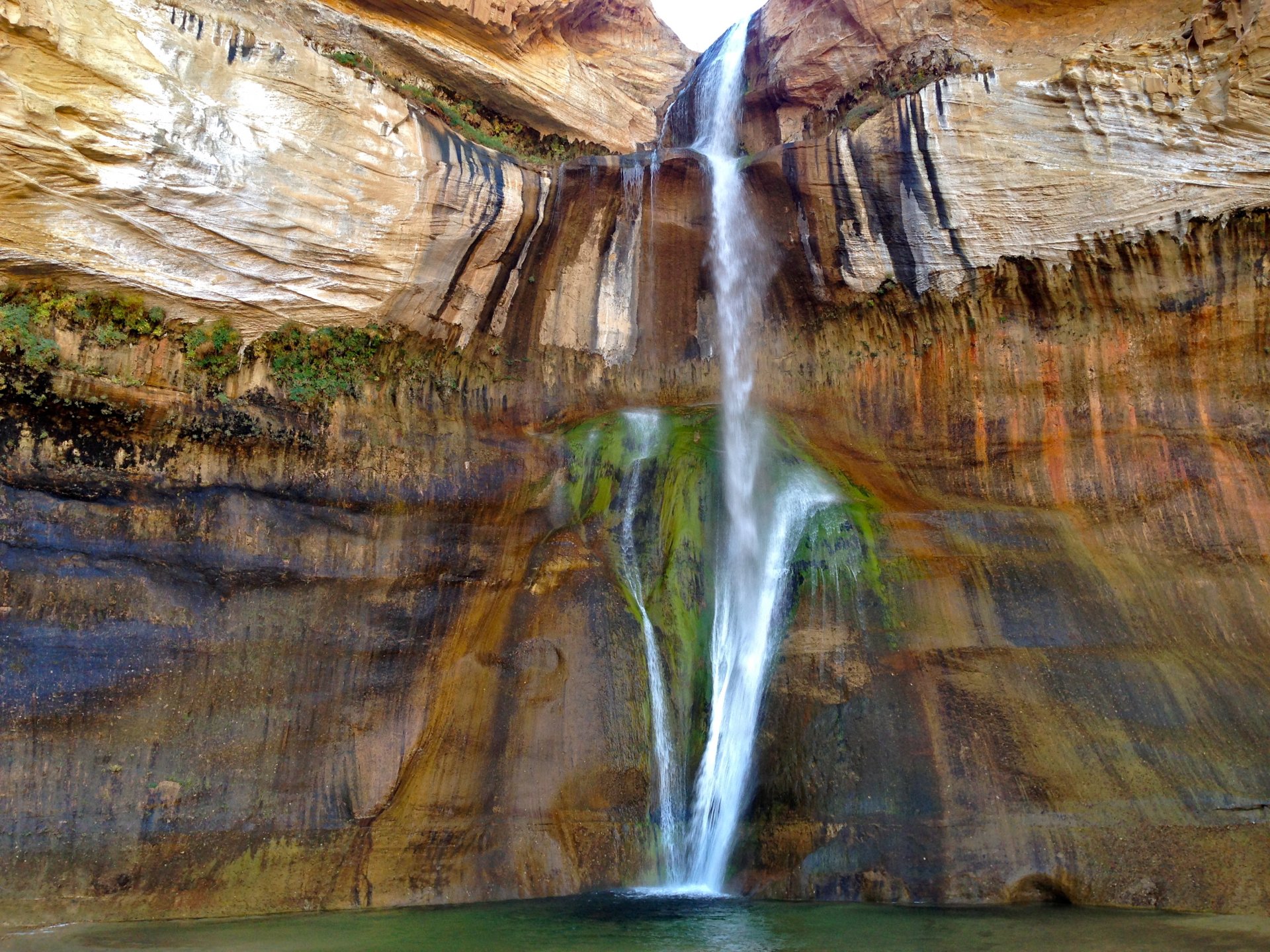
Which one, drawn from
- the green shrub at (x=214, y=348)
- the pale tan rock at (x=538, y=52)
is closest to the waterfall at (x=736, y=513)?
the pale tan rock at (x=538, y=52)

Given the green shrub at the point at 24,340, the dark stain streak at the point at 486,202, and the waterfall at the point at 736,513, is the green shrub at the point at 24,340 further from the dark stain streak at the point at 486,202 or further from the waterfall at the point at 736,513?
the waterfall at the point at 736,513

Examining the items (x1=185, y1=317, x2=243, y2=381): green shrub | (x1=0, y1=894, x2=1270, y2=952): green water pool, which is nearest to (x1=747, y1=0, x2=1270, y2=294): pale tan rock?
(x1=185, y1=317, x2=243, y2=381): green shrub

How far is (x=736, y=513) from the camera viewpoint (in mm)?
12773

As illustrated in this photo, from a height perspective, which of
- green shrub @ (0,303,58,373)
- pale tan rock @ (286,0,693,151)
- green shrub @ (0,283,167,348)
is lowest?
green shrub @ (0,303,58,373)

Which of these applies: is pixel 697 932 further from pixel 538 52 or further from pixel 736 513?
pixel 538 52

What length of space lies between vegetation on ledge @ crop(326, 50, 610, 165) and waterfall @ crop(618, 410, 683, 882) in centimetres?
458

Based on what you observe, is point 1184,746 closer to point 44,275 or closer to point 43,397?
point 43,397

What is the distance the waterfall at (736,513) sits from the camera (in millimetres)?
10188

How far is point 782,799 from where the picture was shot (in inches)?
380

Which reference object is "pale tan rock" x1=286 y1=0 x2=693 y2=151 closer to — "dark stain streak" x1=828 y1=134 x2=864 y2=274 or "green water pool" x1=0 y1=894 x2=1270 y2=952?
"dark stain streak" x1=828 y1=134 x2=864 y2=274

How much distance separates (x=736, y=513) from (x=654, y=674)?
2.77 m

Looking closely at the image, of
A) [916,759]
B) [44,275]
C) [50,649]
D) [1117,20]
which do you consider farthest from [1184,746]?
[44,275]

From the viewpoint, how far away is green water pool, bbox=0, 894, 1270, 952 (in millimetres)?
6941

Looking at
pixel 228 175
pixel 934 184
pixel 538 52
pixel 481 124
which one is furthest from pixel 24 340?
pixel 934 184
